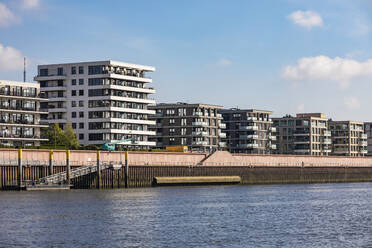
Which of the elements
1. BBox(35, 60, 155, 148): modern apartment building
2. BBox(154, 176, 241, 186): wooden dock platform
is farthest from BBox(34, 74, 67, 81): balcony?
BBox(154, 176, 241, 186): wooden dock platform

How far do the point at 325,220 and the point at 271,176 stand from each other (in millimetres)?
100893

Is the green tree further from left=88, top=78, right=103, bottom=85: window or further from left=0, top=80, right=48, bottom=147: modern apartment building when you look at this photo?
left=88, top=78, right=103, bottom=85: window

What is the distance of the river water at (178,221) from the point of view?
62375mm

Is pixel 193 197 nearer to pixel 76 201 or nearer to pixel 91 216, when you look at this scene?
pixel 76 201

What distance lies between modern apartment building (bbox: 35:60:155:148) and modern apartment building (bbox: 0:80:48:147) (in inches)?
856

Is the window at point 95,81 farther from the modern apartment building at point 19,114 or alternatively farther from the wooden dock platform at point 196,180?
the wooden dock platform at point 196,180

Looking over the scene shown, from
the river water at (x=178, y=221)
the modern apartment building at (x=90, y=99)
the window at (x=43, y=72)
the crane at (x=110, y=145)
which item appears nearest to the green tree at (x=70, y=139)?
the crane at (x=110, y=145)

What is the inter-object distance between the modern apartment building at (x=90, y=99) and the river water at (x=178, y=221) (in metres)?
74.6

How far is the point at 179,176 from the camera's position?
156 m

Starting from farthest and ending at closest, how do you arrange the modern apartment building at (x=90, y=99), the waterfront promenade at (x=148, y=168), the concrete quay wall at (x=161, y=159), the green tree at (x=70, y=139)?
the modern apartment building at (x=90, y=99)
the green tree at (x=70, y=139)
the concrete quay wall at (x=161, y=159)
the waterfront promenade at (x=148, y=168)

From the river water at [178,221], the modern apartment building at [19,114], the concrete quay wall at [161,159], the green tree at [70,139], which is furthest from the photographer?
the green tree at [70,139]

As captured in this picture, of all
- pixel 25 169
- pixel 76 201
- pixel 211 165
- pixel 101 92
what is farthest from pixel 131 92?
pixel 76 201

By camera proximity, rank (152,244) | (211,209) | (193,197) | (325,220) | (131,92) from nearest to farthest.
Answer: (152,244), (325,220), (211,209), (193,197), (131,92)

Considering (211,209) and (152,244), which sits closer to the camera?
(152,244)
